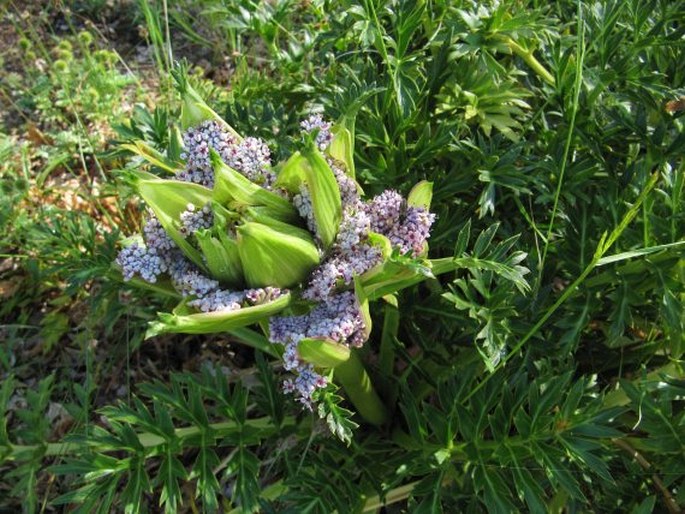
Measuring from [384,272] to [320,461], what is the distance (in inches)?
35.3

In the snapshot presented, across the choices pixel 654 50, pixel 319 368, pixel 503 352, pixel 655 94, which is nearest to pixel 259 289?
pixel 319 368

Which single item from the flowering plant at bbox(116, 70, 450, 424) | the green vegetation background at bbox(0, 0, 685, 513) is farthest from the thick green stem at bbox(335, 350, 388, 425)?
the flowering plant at bbox(116, 70, 450, 424)

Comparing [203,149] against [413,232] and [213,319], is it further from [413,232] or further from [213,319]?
[413,232]

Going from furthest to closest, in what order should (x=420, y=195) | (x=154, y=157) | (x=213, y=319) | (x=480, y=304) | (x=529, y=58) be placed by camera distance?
(x=529, y=58), (x=480, y=304), (x=154, y=157), (x=420, y=195), (x=213, y=319)

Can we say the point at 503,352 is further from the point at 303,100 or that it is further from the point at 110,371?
the point at 110,371

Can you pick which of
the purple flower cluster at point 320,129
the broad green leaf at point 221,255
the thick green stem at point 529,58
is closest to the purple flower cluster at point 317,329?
the broad green leaf at point 221,255

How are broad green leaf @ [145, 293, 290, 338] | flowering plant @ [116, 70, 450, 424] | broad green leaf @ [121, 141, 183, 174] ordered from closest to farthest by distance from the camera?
broad green leaf @ [145, 293, 290, 338]
flowering plant @ [116, 70, 450, 424]
broad green leaf @ [121, 141, 183, 174]

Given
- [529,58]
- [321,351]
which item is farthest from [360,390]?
[529,58]

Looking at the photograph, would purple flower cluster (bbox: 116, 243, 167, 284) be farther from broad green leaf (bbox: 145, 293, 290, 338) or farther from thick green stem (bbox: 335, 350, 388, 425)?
thick green stem (bbox: 335, 350, 388, 425)

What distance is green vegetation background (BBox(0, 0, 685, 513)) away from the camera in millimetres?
1983

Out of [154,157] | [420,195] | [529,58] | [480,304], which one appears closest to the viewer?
[420,195]

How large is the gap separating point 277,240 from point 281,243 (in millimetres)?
14

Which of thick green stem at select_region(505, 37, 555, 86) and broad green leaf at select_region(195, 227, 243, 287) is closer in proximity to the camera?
broad green leaf at select_region(195, 227, 243, 287)

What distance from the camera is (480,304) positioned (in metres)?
2.17
